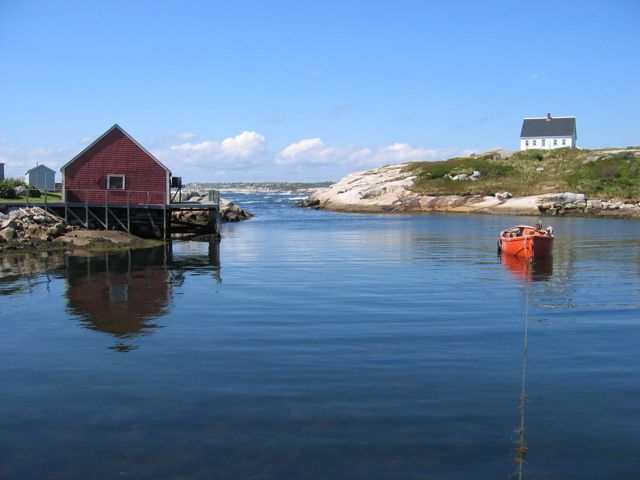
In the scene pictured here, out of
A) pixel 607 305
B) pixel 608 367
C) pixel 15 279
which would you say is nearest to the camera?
pixel 608 367

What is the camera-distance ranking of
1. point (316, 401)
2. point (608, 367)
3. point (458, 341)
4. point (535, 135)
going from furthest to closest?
1. point (535, 135)
2. point (458, 341)
3. point (608, 367)
4. point (316, 401)

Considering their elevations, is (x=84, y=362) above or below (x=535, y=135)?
below

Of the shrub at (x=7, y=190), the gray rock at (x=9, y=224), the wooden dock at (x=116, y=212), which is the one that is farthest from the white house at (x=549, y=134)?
the gray rock at (x=9, y=224)

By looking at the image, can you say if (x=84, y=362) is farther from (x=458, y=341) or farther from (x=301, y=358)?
(x=458, y=341)

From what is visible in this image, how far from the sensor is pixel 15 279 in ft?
79.3

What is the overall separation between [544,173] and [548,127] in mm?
29013

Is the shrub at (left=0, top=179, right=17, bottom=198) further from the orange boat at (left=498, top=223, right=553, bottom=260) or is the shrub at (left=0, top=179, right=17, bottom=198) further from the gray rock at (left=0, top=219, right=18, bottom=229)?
the orange boat at (left=498, top=223, right=553, bottom=260)

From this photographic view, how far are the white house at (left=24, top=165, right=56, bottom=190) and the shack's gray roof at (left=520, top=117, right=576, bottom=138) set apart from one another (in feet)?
283

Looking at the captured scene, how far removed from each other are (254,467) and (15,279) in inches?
774

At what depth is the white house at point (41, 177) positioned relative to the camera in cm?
4891

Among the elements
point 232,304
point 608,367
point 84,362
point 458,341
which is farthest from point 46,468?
point 232,304

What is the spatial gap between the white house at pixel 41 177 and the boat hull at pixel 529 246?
116 feet

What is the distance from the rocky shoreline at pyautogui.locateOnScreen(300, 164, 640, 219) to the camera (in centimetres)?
6950

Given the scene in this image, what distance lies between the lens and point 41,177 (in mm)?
49594
